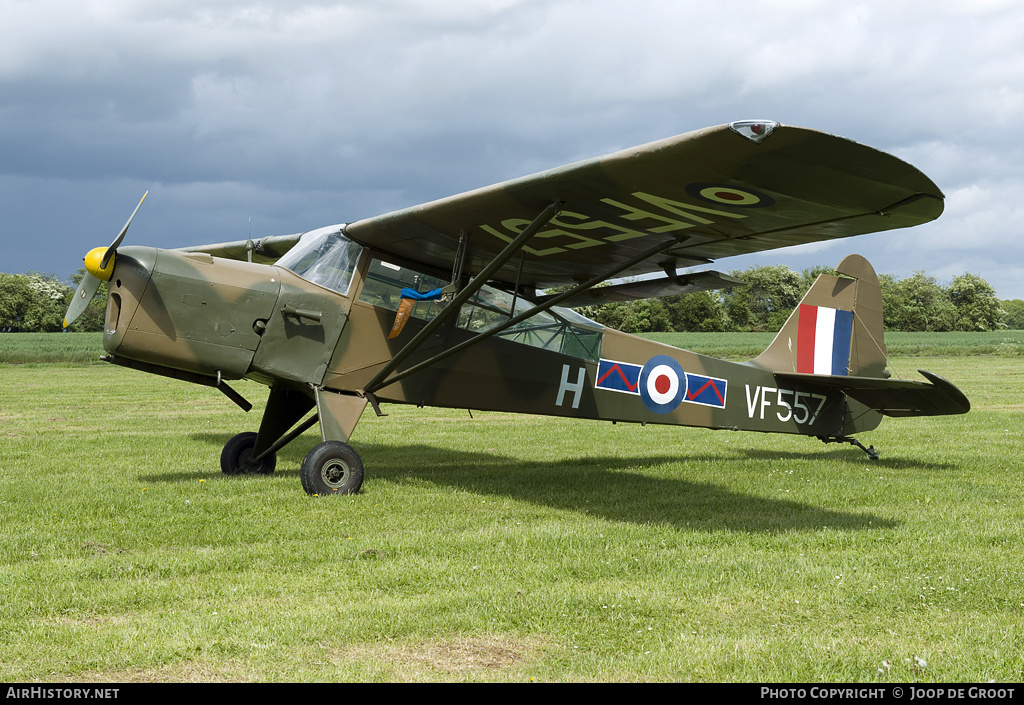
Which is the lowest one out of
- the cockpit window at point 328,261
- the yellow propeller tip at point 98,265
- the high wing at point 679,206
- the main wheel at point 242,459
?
the main wheel at point 242,459

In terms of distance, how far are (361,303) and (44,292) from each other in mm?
100156

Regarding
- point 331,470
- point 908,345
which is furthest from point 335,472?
point 908,345

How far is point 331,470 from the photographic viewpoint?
25.5 feet

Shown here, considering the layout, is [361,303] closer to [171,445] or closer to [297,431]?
[297,431]

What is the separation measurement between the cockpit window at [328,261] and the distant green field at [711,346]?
25.8 meters

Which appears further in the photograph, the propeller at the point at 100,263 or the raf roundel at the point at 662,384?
the raf roundel at the point at 662,384

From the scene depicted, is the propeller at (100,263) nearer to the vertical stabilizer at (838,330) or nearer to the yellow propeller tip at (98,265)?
the yellow propeller tip at (98,265)

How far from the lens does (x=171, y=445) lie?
11.9m

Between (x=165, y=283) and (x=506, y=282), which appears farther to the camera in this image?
(x=506, y=282)

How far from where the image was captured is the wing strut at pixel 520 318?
23.6 ft

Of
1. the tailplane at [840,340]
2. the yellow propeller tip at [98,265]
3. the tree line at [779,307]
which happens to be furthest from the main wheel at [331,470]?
the tree line at [779,307]

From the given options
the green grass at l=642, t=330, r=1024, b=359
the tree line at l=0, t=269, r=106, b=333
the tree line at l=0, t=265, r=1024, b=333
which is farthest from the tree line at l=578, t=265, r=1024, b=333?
the tree line at l=0, t=269, r=106, b=333

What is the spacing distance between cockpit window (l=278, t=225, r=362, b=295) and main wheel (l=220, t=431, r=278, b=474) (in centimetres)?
224

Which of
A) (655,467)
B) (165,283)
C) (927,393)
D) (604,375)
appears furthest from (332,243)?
(927,393)
